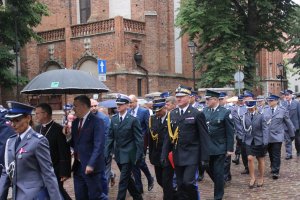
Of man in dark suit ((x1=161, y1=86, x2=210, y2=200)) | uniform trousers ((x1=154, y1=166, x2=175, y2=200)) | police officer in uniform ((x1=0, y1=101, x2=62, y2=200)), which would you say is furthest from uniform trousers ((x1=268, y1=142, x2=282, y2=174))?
police officer in uniform ((x1=0, y1=101, x2=62, y2=200))

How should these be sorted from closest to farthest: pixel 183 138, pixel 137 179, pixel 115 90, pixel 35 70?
pixel 183 138 → pixel 137 179 → pixel 115 90 → pixel 35 70

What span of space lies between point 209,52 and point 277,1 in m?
4.83

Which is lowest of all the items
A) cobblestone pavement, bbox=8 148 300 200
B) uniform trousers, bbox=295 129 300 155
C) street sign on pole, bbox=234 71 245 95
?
cobblestone pavement, bbox=8 148 300 200

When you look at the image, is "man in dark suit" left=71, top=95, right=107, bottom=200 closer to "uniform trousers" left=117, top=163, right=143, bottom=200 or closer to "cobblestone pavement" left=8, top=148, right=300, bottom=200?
"uniform trousers" left=117, top=163, right=143, bottom=200

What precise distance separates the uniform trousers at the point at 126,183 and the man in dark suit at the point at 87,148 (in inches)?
52.6

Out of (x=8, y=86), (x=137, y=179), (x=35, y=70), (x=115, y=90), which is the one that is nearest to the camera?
(x=137, y=179)

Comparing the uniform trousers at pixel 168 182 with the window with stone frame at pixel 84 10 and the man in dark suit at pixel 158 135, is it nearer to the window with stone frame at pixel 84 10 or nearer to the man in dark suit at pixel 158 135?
the man in dark suit at pixel 158 135

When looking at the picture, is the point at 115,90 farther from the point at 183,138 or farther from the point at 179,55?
the point at 183,138

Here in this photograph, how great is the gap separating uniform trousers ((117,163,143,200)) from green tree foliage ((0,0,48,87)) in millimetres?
14116

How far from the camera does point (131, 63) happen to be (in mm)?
29250

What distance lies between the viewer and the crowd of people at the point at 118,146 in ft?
17.3

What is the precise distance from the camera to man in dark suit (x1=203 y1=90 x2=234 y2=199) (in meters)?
9.40

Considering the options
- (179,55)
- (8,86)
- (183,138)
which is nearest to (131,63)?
(179,55)

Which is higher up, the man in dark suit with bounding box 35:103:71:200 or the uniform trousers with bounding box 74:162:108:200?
the man in dark suit with bounding box 35:103:71:200
